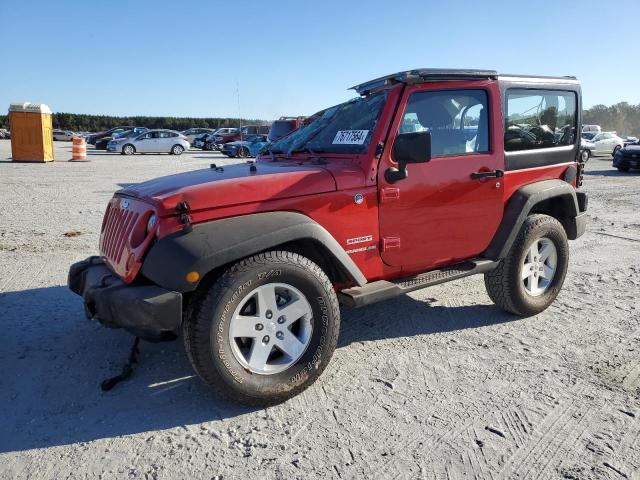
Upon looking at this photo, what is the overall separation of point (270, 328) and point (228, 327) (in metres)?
0.29

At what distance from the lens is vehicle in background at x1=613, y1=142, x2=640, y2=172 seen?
17.8 meters

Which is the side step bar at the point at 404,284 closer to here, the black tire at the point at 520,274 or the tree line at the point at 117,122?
the black tire at the point at 520,274

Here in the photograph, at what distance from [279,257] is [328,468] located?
1.22 m

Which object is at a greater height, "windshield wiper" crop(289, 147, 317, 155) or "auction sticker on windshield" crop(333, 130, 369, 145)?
"auction sticker on windshield" crop(333, 130, 369, 145)

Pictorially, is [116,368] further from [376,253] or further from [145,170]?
[145,170]

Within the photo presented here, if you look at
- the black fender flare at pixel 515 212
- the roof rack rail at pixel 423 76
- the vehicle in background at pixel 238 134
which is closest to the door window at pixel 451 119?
the roof rack rail at pixel 423 76

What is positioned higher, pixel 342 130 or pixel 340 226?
pixel 342 130

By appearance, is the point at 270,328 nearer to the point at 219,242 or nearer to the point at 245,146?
the point at 219,242

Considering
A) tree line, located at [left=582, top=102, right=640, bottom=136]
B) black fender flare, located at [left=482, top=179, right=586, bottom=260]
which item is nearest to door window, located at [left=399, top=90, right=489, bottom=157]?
black fender flare, located at [left=482, top=179, right=586, bottom=260]

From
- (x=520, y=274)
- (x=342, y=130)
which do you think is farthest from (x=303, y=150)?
(x=520, y=274)

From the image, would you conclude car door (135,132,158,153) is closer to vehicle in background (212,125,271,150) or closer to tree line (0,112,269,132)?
vehicle in background (212,125,271,150)

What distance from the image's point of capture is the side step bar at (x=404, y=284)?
11.1 ft

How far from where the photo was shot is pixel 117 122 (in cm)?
6719

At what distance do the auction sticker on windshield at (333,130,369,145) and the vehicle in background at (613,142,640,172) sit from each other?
714 inches
